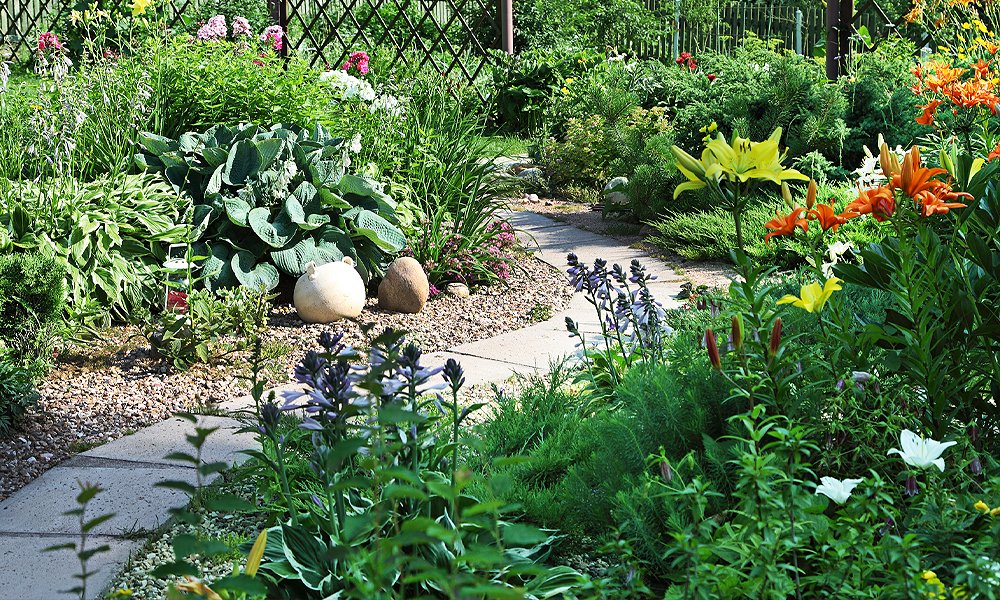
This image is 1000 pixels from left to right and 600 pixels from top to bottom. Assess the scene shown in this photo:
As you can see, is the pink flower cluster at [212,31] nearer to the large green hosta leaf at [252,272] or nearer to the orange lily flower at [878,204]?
the large green hosta leaf at [252,272]

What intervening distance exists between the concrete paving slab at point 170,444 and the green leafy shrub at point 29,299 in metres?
0.80

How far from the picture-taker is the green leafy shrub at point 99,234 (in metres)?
3.78

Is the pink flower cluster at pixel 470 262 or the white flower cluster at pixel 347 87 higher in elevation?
the white flower cluster at pixel 347 87

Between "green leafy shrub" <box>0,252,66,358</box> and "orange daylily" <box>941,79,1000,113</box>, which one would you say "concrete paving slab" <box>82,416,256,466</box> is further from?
"orange daylily" <box>941,79,1000,113</box>

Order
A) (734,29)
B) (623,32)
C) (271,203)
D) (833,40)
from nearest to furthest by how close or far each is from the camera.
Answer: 1. (271,203)
2. (833,40)
3. (623,32)
4. (734,29)

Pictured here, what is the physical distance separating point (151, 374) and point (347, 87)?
2475mm

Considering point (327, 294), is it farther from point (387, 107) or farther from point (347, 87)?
point (347, 87)

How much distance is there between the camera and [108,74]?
16.0 ft

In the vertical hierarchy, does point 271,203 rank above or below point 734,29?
below

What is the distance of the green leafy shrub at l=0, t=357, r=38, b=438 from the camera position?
297cm

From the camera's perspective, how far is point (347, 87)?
5395 millimetres

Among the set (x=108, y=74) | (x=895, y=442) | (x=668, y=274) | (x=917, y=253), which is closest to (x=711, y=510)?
(x=895, y=442)

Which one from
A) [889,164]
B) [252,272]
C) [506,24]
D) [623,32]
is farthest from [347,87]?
[623,32]

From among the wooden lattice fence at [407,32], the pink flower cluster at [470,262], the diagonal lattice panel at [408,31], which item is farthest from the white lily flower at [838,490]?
the diagonal lattice panel at [408,31]
